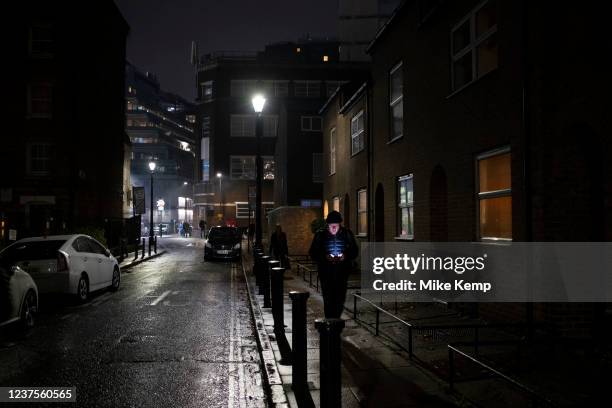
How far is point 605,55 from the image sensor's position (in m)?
6.45

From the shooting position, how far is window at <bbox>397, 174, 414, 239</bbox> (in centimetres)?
Answer: 1275

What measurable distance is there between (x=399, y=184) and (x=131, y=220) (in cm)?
2340

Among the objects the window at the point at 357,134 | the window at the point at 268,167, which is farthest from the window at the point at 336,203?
the window at the point at 268,167

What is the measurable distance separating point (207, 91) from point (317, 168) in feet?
105

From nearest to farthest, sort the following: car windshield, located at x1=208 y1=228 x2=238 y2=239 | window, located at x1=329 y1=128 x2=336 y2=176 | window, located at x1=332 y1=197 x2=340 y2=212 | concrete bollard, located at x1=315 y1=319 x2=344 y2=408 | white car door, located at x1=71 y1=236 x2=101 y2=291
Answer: concrete bollard, located at x1=315 y1=319 x2=344 y2=408
white car door, located at x1=71 y1=236 x2=101 y2=291
window, located at x1=332 y1=197 x2=340 y2=212
window, located at x1=329 y1=128 x2=336 y2=176
car windshield, located at x1=208 y1=228 x2=238 y2=239

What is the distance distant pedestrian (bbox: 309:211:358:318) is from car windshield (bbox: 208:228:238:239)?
56.7 feet

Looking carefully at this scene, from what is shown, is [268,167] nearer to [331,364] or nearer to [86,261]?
[86,261]

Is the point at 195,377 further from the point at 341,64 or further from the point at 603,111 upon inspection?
the point at 341,64

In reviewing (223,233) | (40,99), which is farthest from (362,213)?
(40,99)

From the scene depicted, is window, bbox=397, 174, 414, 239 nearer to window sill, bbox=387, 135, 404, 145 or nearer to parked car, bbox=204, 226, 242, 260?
window sill, bbox=387, 135, 404, 145

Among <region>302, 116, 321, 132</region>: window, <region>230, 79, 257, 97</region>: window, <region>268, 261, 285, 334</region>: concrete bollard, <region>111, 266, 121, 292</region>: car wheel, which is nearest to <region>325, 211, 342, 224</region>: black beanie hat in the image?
<region>268, 261, 285, 334</region>: concrete bollard

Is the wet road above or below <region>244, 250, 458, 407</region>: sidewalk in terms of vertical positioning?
below

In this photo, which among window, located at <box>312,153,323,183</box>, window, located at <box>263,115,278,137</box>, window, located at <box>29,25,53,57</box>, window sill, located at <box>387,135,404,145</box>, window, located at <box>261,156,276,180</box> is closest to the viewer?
window sill, located at <box>387,135,404,145</box>

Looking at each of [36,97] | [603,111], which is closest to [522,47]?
[603,111]
